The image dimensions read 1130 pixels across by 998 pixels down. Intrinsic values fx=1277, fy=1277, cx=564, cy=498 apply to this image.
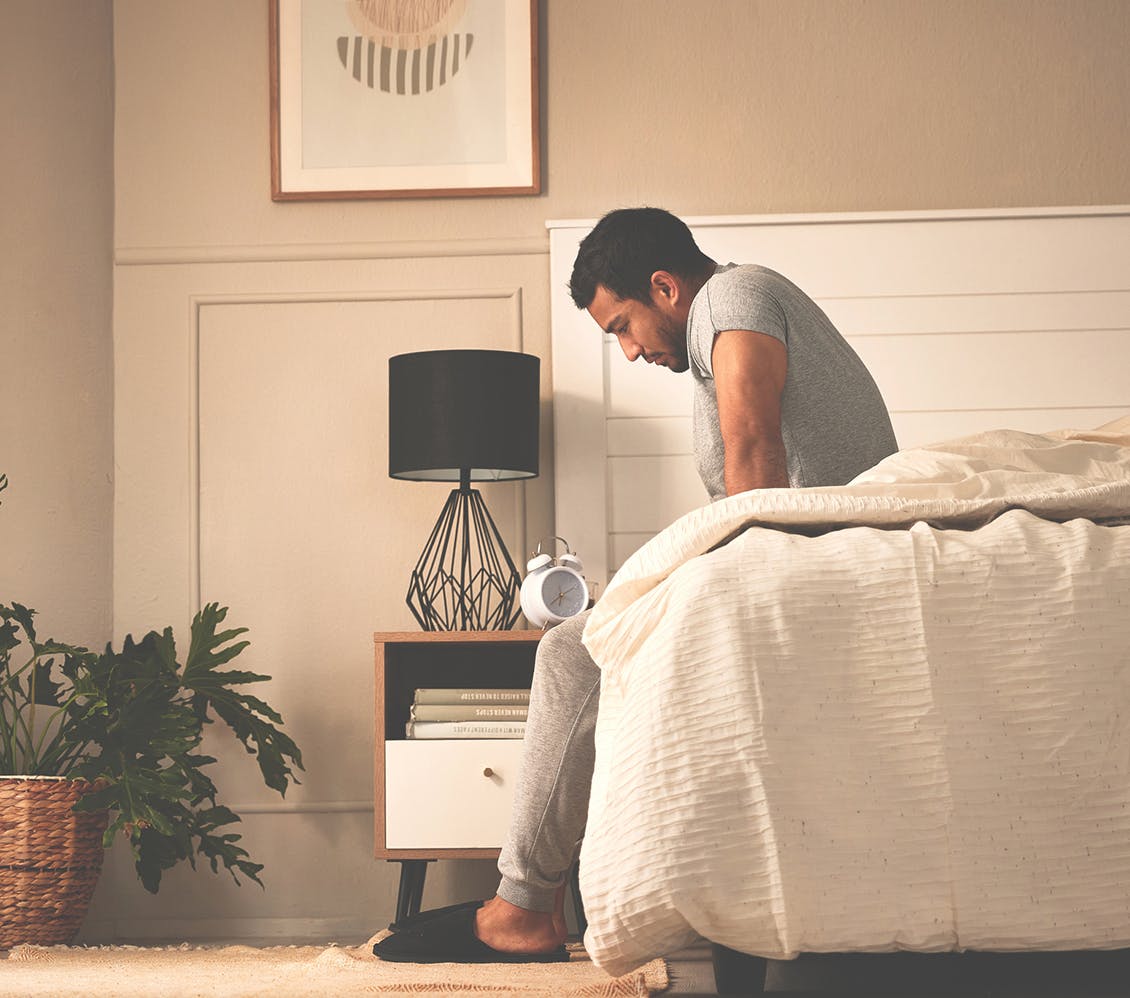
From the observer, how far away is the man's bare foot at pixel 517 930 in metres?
1.73

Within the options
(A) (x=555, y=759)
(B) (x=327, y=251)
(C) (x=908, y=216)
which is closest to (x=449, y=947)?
(A) (x=555, y=759)

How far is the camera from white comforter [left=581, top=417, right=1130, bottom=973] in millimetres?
1134

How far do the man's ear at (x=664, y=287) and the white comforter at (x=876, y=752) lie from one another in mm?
880

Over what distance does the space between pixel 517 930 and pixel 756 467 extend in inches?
28.3

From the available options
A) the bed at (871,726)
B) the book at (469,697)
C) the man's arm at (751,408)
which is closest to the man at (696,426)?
the man's arm at (751,408)

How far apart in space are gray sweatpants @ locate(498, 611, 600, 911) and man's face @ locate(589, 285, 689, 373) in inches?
24.6

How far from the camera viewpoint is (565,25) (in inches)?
126

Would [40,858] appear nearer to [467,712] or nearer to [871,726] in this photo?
[467,712]

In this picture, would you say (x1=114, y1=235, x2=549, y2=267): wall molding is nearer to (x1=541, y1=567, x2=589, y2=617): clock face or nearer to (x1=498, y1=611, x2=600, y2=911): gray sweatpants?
(x1=541, y1=567, x2=589, y2=617): clock face

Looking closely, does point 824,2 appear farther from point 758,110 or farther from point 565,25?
point 565,25

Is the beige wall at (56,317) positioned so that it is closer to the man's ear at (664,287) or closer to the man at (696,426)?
the man at (696,426)

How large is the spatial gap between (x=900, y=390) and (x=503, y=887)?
1.76 meters

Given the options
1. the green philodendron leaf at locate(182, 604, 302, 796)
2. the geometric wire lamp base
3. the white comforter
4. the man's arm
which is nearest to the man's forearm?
the man's arm

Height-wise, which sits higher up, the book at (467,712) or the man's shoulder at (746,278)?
the man's shoulder at (746,278)
